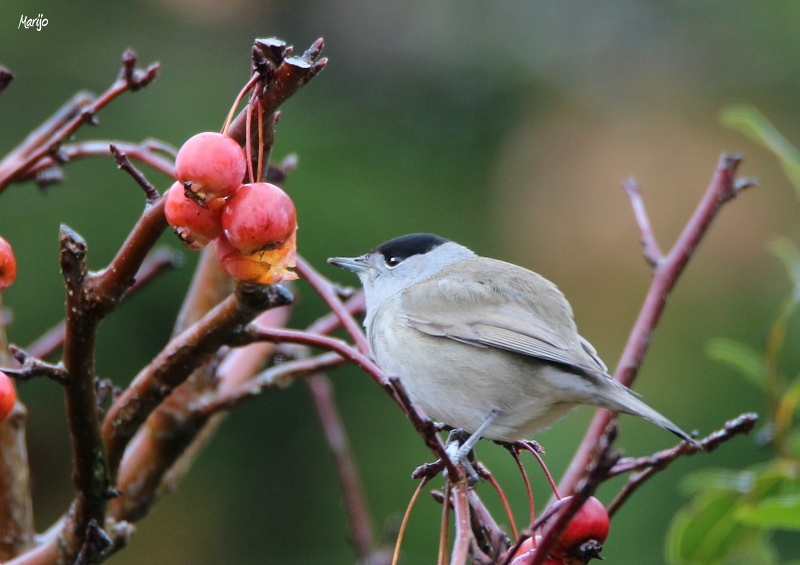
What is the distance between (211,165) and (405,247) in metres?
1.93

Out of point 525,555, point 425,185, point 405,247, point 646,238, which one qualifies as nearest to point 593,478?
point 525,555

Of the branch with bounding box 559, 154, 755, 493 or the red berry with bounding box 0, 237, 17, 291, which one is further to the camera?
the branch with bounding box 559, 154, 755, 493

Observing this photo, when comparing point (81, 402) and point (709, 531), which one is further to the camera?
point (709, 531)

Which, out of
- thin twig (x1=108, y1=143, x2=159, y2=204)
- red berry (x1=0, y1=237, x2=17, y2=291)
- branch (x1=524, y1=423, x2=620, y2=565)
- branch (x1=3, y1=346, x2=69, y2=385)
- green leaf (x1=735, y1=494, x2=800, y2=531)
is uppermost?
thin twig (x1=108, y1=143, x2=159, y2=204)

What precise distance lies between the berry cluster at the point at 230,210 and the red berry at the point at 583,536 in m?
0.68

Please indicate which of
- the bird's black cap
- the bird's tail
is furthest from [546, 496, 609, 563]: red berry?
the bird's black cap

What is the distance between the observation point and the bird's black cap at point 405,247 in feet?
11.0

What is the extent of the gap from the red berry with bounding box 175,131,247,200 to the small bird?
2.88 ft

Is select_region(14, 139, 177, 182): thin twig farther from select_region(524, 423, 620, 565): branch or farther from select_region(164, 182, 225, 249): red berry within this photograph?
select_region(524, 423, 620, 565): branch

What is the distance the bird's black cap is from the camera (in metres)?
3.34

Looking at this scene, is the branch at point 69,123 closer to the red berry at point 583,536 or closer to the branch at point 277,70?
the branch at point 277,70

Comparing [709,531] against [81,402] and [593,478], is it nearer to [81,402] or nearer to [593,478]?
[593,478]

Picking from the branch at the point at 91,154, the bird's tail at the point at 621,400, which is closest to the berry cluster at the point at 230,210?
the branch at the point at 91,154

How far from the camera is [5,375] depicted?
1701 millimetres
